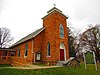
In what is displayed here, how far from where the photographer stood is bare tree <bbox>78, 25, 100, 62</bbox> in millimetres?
40719

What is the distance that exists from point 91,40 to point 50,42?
75.0ft

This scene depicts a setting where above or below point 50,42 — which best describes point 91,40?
above

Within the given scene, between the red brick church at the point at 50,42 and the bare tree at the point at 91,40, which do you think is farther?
the bare tree at the point at 91,40

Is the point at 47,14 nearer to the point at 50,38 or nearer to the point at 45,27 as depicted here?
the point at 45,27

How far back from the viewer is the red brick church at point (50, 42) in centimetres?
2219

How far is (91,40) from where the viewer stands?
41625 mm

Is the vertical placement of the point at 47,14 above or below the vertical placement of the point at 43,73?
above

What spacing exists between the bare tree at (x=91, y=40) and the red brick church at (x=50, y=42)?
19.7m

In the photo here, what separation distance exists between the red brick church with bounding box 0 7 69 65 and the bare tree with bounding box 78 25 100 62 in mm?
19720

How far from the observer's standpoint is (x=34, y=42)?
23.4 metres

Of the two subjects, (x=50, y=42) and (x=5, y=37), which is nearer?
(x=50, y=42)

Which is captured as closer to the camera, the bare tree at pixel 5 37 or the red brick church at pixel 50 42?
the red brick church at pixel 50 42

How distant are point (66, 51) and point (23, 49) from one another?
9.26 meters

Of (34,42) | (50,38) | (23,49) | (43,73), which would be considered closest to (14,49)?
(23,49)
